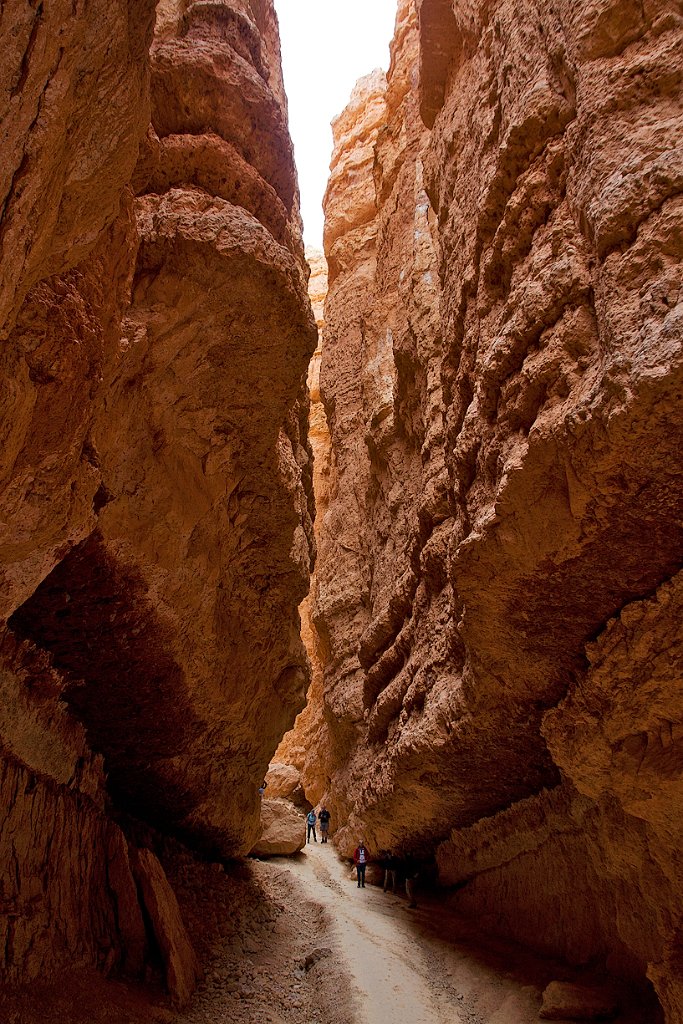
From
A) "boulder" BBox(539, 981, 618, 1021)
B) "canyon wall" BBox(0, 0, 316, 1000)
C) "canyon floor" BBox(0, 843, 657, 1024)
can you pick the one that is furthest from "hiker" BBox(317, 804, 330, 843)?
"boulder" BBox(539, 981, 618, 1021)

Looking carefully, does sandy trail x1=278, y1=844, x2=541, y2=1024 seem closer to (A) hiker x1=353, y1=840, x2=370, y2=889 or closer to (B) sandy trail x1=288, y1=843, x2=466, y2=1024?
(B) sandy trail x1=288, y1=843, x2=466, y2=1024

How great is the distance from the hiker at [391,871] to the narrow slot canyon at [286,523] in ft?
8.83

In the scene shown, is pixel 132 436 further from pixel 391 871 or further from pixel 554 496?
pixel 391 871

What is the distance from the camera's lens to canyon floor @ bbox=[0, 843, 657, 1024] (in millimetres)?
4953

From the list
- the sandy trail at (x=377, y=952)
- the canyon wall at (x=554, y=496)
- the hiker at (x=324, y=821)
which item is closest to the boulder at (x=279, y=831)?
the sandy trail at (x=377, y=952)

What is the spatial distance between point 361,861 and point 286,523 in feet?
25.4

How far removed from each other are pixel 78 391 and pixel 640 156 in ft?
9.68

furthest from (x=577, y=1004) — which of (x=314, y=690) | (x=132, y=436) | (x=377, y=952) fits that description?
(x=314, y=690)

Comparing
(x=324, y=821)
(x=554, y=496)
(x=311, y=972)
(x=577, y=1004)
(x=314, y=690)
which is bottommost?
(x=324, y=821)

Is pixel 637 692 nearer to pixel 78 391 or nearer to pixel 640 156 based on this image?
pixel 640 156

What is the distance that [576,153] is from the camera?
377 centimetres

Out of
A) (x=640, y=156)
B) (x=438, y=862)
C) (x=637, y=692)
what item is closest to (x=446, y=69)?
(x=640, y=156)

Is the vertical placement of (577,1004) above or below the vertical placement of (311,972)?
above

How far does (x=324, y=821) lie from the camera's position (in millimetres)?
15297
